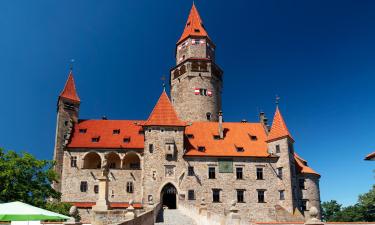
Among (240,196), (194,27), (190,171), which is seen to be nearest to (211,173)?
(190,171)

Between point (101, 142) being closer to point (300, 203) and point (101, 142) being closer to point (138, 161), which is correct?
point (138, 161)

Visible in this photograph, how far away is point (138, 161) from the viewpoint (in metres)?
44.8

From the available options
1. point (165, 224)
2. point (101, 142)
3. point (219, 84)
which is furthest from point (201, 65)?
point (165, 224)

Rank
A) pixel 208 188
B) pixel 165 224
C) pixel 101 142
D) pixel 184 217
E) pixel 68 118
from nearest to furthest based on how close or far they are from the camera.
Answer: pixel 165 224 → pixel 184 217 → pixel 208 188 → pixel 101 142 → pixel 68 118

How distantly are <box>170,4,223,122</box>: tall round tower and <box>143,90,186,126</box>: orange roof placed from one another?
27.3 ft

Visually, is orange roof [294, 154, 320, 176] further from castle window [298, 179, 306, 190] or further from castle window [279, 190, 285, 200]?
castle window [279, 190, 285, 200]

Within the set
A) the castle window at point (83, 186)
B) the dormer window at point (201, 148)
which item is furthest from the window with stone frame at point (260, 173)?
the castle window at point (83, 186)

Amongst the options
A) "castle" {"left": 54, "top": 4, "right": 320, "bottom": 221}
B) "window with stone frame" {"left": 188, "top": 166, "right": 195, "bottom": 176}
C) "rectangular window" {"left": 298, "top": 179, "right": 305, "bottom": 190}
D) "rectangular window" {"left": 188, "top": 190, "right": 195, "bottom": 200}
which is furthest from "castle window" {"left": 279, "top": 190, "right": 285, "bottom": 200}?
"window with stone frame" {"left": 188, "top": 166, "right": 195, "bottom": 176}

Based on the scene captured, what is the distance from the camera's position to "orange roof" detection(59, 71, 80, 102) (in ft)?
154

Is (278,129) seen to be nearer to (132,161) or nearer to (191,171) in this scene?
(191,171)

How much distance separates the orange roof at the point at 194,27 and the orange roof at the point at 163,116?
1641 cm

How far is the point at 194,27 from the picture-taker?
56.1 meters

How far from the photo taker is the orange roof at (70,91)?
154ft

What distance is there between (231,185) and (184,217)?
36.9 feet
